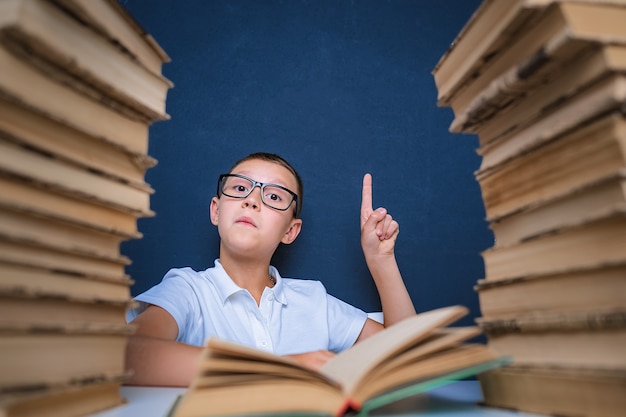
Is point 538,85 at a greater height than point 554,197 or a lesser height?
greater

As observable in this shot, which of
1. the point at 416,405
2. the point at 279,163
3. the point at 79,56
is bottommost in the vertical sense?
the point at 416,405

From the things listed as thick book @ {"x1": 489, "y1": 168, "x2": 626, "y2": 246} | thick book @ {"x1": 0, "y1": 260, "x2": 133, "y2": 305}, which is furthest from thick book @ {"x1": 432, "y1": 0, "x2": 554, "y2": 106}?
thick book @ {"x1": 0, "y1": 260, "x2": 133, "y2": 305}

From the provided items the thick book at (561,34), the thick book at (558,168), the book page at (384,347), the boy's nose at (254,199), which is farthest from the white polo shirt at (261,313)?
the thick book at (561,34)

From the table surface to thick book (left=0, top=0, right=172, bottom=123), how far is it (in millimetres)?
390

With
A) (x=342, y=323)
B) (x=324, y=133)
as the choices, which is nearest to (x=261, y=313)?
(x=342, y=323)

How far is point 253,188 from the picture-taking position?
55.1 inches

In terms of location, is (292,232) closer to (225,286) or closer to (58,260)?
(225,286)

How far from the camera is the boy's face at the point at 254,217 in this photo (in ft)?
4.48

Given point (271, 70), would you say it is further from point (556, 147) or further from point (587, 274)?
point (587, 274)

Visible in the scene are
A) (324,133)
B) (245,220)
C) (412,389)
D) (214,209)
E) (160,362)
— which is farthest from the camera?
(324,133)

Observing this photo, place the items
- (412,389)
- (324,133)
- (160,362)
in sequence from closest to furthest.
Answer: (412,389)
(160,362)
(324,133)

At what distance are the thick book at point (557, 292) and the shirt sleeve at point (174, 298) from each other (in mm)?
800

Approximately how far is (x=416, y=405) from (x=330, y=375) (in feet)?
0.47

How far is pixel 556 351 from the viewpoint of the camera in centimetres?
55
